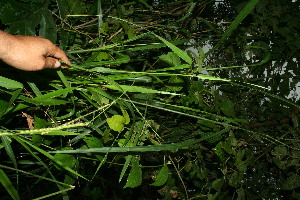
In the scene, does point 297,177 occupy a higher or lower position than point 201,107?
lower

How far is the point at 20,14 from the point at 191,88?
2.36 feet

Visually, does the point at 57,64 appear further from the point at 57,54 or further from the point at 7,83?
the point at 7,83

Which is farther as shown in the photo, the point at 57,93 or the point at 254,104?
the point at 254,104

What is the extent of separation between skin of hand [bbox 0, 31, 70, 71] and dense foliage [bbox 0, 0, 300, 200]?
0.07 meters

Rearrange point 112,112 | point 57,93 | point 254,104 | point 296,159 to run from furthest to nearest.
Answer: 1. point 254,104
2. point 296,159
3. point 112,112
4. point 57,93

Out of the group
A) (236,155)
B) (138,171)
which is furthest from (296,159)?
(138,171)

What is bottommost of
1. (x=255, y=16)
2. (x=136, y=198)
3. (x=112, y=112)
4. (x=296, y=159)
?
(x=136, y=198)

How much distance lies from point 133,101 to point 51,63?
0.31m

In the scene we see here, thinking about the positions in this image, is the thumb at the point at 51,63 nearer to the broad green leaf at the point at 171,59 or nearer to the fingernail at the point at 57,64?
the fingernail at the point at 57,64

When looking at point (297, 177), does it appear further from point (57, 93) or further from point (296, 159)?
point (57, 93)

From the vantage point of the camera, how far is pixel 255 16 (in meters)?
2.03

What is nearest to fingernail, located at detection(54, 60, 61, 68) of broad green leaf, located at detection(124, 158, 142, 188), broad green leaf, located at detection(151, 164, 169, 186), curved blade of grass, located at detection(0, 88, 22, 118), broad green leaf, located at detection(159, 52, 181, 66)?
curved blade of grass, located at detection(0, 88, 22, 118)

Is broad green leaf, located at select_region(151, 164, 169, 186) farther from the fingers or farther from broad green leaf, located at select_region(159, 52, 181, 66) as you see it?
the fingers

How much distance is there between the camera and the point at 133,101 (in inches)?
37.5
